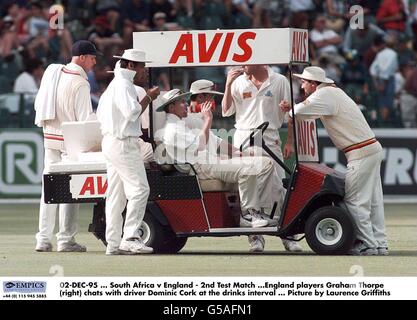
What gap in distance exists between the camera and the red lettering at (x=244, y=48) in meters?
14.0

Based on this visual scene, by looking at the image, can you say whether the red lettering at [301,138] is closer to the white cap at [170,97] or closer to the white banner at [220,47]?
the white banner at [220,47]

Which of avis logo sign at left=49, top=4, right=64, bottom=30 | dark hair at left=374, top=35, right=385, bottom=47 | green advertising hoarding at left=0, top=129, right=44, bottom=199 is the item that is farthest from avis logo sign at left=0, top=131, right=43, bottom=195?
dark hair at left=374, top=35, right=385, bottom=47

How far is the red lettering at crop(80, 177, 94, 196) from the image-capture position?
14281 mm

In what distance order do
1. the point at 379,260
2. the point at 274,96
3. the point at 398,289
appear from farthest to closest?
the point at 274,96, the point at 379,260, the point at 398,289

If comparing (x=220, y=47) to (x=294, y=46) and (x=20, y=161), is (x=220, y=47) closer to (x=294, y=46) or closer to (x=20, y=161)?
(x=294, y=46)

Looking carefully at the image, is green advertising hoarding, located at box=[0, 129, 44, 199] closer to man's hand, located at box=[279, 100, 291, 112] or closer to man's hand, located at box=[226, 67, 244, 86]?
man's hand, located at box=[226, 67, 244, 86]

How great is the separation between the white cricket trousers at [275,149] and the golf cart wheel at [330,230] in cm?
57

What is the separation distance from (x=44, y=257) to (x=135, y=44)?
7.70 ft

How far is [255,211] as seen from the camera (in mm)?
14039

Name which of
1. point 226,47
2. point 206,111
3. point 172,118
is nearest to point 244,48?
point 226,47

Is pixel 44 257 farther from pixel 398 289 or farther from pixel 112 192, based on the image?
pixel 398 289

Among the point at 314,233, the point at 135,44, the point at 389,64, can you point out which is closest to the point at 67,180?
the point at 135,44

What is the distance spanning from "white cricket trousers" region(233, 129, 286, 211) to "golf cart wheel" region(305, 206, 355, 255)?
0.57 meters

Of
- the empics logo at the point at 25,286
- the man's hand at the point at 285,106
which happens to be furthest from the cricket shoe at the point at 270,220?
the empics logo at the point at 25,286
